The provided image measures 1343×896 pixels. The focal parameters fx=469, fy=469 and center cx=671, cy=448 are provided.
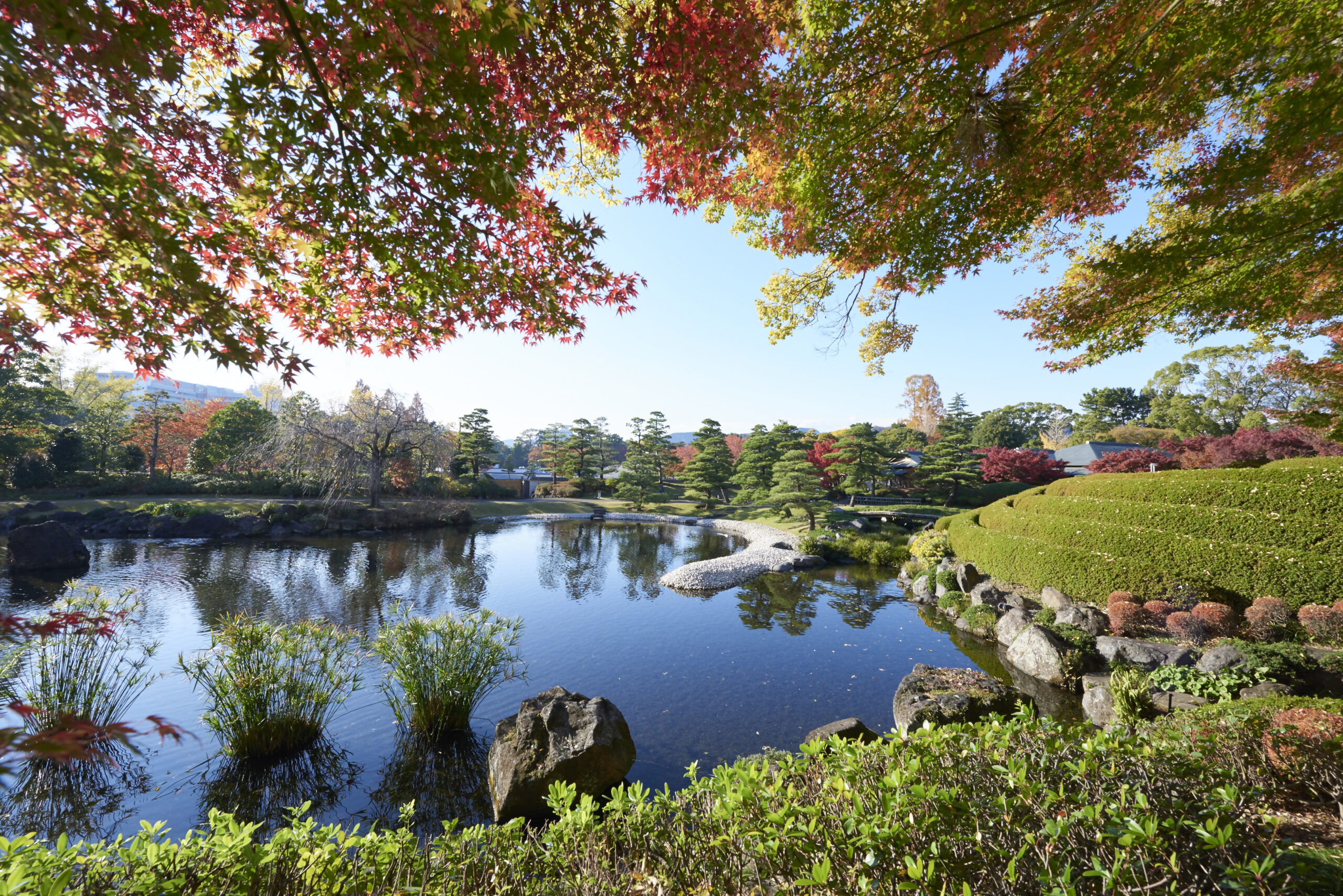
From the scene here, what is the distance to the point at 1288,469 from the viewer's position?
7090mm

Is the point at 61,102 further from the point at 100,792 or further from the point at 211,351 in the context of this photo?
the point at 100,792

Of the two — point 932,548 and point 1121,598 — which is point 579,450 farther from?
point 1121,598

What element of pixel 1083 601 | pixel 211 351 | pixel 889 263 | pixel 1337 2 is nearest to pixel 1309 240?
pixel 1337 2

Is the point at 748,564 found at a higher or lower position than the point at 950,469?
lower

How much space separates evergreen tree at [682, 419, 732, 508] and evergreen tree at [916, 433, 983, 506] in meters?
11.0

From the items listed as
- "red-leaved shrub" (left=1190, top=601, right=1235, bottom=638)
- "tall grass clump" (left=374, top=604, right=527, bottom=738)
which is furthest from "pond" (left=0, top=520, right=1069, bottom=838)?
"red-leaved shrub" (left=1190, top=601, right=1235, bottom=638)

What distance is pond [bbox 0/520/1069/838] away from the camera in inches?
162

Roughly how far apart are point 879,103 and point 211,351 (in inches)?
219

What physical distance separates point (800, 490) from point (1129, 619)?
15066 mm

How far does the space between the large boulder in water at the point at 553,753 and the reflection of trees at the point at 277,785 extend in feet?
4.61

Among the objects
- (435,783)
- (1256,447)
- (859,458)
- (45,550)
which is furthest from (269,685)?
(1256,447)

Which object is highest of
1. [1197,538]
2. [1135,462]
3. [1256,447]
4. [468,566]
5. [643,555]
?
[1256,447]

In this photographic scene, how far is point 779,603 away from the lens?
34.2 ft

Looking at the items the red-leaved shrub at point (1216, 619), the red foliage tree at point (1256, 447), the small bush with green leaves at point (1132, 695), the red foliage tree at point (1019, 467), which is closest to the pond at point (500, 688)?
the small bush with green leaves at point (1132, 695)
